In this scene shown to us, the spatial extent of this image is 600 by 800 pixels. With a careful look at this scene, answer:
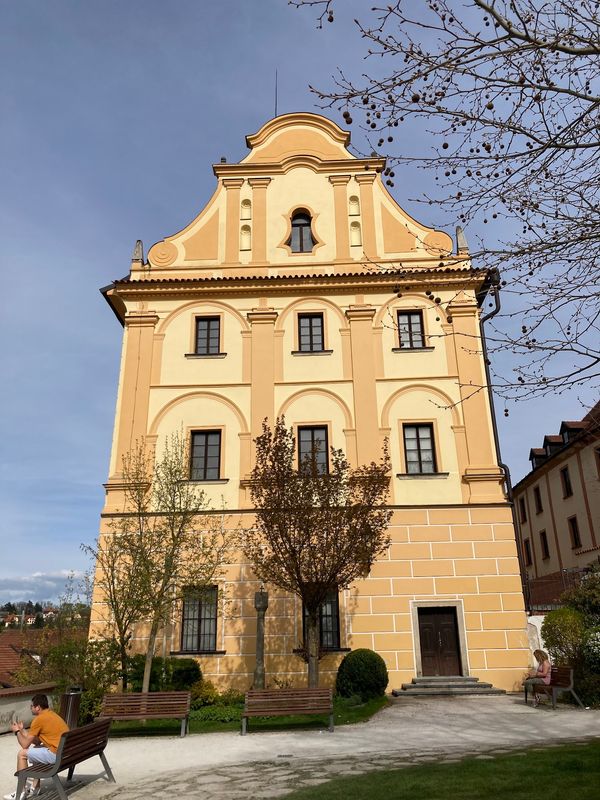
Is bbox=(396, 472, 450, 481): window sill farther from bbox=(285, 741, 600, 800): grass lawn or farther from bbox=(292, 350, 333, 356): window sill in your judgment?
bbox=(285, 741, 600, 800): grass lawn

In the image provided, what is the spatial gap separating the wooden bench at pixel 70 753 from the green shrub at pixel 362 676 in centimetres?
758

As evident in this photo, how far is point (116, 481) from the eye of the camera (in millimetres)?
18781

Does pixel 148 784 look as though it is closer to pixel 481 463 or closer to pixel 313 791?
pixel 313 791

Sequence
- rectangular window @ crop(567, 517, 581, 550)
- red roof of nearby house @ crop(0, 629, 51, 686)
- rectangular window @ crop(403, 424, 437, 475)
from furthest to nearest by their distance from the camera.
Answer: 1. rectangular window @ crop(567, 517, 581, 550)
2. red roof of nearby house @ crop(0, 629, 51, 686)
3. rectangular window @ crop(403, 424, 437, 475)

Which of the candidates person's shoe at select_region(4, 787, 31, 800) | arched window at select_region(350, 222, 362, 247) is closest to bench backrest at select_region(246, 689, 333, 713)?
person's shoe at select_region(4, 787, 31, 800)

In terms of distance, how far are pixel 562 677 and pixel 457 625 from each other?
3.88m

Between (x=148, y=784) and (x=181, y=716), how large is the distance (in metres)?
3.64

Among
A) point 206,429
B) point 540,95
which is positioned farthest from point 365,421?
point 540,95

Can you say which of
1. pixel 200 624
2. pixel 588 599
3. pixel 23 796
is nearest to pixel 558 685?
pixel 588 599

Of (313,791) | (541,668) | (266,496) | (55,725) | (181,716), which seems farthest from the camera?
(266,496)

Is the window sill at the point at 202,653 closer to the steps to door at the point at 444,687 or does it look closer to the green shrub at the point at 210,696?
the green shrub at the point at 210,696

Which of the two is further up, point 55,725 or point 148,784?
point 55,725

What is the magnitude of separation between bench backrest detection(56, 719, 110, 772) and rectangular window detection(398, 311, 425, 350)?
1404 centimetres

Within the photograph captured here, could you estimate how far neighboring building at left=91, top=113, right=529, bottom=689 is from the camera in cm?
1730
